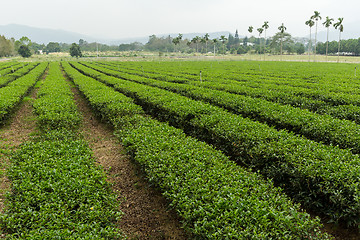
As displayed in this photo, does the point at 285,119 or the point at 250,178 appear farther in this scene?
the point at 285,119

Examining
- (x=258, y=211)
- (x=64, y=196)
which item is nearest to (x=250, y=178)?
(x=258, y=211)

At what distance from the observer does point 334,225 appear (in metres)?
4.67

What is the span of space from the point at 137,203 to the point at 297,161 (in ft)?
12.9

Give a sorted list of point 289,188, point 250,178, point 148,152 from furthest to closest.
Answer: point 148,152
point 289,188
point 250,178

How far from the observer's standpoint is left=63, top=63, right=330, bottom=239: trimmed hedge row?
3264mm

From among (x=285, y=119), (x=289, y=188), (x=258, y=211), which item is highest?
(x=285, y=119)

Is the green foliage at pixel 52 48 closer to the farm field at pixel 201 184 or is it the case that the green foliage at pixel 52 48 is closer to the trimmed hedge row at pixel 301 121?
the farm field at pixel 201 184

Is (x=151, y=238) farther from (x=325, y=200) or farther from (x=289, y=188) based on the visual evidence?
(x=325, y=200)

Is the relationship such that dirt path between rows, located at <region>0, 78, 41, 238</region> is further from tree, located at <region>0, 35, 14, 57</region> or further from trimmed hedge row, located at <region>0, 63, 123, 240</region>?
tree, located at <region>0, 35, 14, 57</region>

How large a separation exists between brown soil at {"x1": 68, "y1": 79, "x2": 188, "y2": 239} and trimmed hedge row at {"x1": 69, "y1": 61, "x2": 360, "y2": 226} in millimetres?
2547

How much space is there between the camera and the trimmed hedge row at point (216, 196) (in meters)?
3.26

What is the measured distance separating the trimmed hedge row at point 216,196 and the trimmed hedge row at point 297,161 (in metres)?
0.71

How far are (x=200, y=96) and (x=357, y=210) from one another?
963cm

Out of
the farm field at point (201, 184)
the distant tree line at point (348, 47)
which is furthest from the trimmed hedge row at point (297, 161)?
the distant tree line at point (348, 47)
